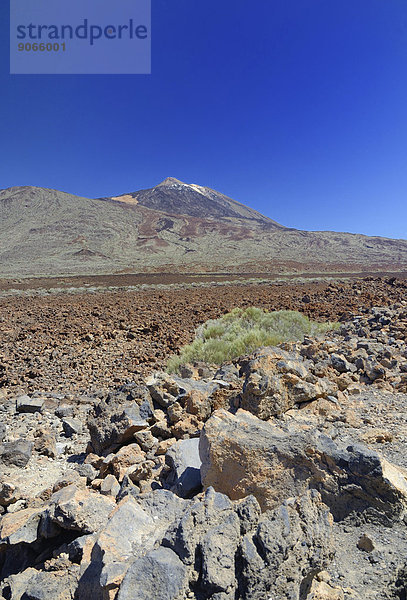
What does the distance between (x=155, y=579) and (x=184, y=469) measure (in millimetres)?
1220

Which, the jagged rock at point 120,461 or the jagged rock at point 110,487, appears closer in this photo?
the jagged rock at point 110,487

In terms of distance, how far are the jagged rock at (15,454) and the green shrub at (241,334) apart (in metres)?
3.32

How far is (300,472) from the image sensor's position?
2.51 m

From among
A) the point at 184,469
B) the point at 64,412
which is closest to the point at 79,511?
the point at 184,469

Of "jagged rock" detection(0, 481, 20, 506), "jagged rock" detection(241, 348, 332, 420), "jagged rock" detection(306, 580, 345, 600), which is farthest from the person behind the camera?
"jagged rock" detection(241, 348, 332, 420)

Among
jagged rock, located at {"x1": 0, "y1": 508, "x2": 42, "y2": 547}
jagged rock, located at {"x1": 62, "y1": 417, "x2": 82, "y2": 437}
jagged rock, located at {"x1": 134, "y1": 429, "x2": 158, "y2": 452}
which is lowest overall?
jagged rock, located at {"x1": 62, "y1": 417, "x2": 82, "y2": 437}

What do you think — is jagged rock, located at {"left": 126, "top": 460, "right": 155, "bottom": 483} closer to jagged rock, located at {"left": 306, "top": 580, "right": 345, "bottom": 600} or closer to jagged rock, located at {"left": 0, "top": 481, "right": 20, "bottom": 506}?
jagged rock, located at {"left": 0, "top": 481, "right": 20, "bottom": 506}

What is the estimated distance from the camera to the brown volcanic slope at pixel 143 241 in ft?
222

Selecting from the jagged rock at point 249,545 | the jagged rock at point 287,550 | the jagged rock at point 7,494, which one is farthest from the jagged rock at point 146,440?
the jagged rock at point 287,550

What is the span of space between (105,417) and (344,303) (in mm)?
11199

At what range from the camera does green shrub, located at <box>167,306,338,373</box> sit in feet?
24.4

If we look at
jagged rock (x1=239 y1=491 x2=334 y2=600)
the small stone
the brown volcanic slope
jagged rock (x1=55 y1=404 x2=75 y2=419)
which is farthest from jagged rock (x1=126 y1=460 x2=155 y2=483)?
the brown volcanic slope

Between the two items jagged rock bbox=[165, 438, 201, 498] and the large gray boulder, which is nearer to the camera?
jagged rock bbox=[165, 438, 201, 498]

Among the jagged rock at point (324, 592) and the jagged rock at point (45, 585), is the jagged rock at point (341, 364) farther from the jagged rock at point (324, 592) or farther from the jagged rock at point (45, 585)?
the jagged rock at point (45, 585)
